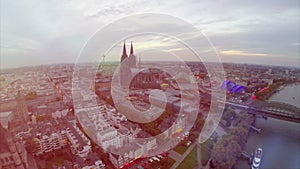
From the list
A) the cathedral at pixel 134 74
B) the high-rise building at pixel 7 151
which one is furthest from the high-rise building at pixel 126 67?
the high-rise building at pixel 7 151

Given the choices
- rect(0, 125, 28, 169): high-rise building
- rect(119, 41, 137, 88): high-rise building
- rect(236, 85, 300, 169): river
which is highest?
rect(119, 41, 137, 88): high-rise building

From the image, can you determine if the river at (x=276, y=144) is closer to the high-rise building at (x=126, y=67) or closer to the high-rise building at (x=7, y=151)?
the high-rise building at (x=126, y=67)

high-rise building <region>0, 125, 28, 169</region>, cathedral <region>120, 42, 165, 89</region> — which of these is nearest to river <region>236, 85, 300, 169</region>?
cathedral <region>120, 42, 165, 89</region>

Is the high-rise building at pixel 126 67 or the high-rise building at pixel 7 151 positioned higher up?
the high-rise building at pixel 126 67

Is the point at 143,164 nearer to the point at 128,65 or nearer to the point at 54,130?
the point at 54,130

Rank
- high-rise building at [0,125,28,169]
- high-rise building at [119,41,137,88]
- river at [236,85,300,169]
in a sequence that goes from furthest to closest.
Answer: high-rise building at [119,41,137,88]
river at [236,85,300,169]
high-rise building at [0,125,28,169]

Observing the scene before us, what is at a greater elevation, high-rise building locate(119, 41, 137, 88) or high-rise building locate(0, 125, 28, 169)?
high-rise building locate(119, 41, 137, 88)

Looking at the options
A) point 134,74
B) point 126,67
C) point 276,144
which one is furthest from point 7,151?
point 276,144

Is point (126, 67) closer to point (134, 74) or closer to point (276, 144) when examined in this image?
point (134, 74)

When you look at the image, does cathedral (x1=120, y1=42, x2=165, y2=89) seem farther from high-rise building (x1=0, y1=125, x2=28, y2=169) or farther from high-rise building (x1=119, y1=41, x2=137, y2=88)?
high-rise building (x1=0, y1=125, x2=28, y2=169)
